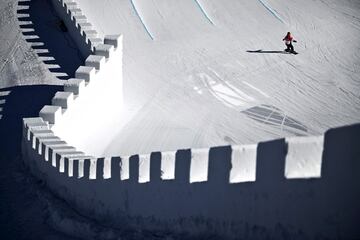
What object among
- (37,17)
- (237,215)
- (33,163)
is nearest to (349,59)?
(37,17)

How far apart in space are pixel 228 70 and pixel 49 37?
211 inches

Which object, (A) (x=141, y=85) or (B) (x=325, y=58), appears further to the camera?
(B) (x=325, y=58)

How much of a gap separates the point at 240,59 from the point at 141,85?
3486 mm

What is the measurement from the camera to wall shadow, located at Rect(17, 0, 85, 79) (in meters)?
26.5

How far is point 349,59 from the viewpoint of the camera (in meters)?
28.2

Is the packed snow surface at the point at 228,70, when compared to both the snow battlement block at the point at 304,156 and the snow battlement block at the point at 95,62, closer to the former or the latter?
the snow battlement block at the point at 95,62

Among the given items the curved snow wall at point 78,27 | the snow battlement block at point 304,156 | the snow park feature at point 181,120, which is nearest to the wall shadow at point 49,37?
the snow park feature at point 181,120

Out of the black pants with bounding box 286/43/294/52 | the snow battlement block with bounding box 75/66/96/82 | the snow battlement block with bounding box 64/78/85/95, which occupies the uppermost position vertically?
the black pants with bounding box 286/43/294/52

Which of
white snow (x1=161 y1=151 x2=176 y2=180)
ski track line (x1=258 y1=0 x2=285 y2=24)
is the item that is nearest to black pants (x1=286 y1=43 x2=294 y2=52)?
ski track line (x1=258 y1=0 x2=285 y2=24)

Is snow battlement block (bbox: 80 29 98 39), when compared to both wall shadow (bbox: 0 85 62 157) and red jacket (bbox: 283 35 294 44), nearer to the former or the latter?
wall shadow (bbox: 0 85 62 157)

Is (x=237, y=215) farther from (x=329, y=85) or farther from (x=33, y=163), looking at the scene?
(x=329, y=85)

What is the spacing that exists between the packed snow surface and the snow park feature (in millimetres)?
58

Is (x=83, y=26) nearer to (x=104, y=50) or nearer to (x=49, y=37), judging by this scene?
(x=49, y=37)

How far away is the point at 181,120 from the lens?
2417 centimetres
